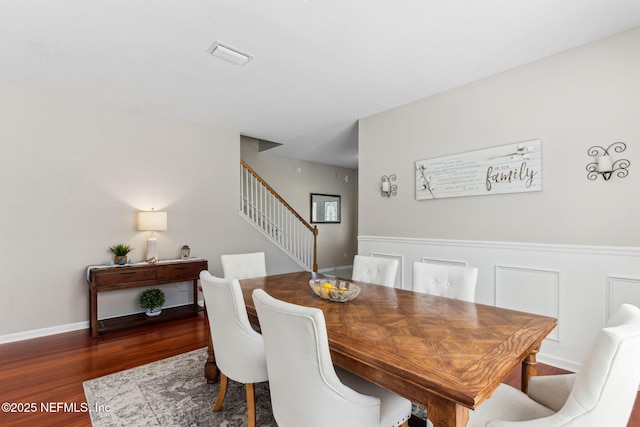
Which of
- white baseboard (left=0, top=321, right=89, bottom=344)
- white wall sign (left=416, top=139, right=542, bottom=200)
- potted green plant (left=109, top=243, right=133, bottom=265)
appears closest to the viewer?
white wall sign (left=416, top=139, right=542, bottom=200)

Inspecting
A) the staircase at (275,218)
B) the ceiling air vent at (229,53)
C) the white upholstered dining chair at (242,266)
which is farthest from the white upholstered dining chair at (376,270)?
the staircase at (275,218)

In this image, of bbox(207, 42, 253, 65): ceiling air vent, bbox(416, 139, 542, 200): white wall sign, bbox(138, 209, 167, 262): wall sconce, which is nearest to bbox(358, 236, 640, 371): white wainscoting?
bbox(416, 139, 542, 200): white wall sign

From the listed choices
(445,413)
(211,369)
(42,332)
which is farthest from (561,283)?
Answer: (42,332)

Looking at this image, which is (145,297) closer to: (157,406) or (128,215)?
(128,215)

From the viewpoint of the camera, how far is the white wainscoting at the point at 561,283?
2.28 metres

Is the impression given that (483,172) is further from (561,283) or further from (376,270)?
(376,270)

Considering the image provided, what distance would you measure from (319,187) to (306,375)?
629 centimetres

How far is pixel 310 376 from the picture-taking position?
3.60ft

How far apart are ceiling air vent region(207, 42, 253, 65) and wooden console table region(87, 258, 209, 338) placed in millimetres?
2485

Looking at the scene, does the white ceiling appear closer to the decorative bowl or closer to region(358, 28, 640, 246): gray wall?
region(358, 28, 640, 246): gray wall

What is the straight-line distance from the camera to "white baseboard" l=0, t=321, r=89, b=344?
3.04m

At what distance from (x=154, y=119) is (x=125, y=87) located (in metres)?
0.81

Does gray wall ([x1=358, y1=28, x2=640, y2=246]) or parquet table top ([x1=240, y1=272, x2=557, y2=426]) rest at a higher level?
gray wall ([x1=358, y1=28, x2=640, y2=246])

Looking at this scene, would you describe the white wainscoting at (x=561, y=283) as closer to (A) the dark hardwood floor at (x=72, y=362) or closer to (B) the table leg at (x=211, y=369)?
(A) the dark hardwood floor at (x=72, y=362)
